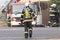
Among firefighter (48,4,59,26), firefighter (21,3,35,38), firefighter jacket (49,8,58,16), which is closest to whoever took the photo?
firefighter (21,3,35,38)

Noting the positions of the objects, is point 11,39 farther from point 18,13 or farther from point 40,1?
point 40,1

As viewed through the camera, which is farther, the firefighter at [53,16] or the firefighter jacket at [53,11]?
the firefighter jacket at [53,11]

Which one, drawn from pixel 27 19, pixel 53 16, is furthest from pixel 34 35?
pixel 53 16

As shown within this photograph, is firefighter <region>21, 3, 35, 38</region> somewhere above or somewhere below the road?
above

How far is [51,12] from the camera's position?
24281 mm

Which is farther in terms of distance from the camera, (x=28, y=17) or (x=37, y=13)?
(x=37, y=13)

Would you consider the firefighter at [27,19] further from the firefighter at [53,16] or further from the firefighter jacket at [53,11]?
the firefighter jacket at [53,11]

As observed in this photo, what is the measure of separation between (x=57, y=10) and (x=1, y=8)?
8440mm

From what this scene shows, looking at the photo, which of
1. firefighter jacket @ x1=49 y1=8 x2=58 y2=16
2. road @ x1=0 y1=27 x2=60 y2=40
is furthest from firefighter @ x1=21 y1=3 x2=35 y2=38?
firefighter jacket @ x1=49 y1=8 x2=58 y2=16

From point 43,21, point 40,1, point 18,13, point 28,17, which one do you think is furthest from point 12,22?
point 28,17

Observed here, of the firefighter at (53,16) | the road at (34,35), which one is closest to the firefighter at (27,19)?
the road at (34,35)

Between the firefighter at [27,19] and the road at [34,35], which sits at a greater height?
the firefighter at [27,19]

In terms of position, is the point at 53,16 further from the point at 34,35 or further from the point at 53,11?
the point at 34,35

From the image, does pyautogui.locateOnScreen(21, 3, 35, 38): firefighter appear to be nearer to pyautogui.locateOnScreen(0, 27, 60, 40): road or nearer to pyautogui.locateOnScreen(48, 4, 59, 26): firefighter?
pyautogui.locateOnScreen(0, 27, 60, 40): road
